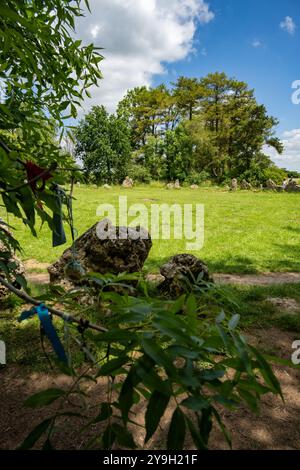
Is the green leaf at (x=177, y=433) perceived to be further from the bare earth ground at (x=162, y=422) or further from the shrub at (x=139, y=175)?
the shrub at (x=139, y=175)

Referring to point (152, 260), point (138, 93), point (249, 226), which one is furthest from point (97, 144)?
point (152, 260)

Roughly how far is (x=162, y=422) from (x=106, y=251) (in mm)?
3233

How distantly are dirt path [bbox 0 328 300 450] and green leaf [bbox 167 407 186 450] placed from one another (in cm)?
211

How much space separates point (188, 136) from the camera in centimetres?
4475

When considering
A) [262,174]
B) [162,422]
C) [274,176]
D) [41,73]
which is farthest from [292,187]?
[41,73]

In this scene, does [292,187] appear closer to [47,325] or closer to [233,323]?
[233,323]

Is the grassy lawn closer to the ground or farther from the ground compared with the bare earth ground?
farther from the ground

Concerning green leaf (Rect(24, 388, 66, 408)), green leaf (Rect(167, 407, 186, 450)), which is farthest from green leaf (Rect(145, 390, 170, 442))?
green leaf (Rect(24, 388, 66, 408))

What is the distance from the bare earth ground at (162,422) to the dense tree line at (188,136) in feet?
116

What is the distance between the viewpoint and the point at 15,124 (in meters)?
2.06

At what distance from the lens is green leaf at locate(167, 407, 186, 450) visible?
829mm

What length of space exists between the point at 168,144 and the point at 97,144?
399 inches

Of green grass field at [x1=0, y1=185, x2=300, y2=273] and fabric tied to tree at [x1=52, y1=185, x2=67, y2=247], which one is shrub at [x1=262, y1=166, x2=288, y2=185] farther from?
fabric tied to tree at [x1=52, y1=185, x2=67, y2=247]
